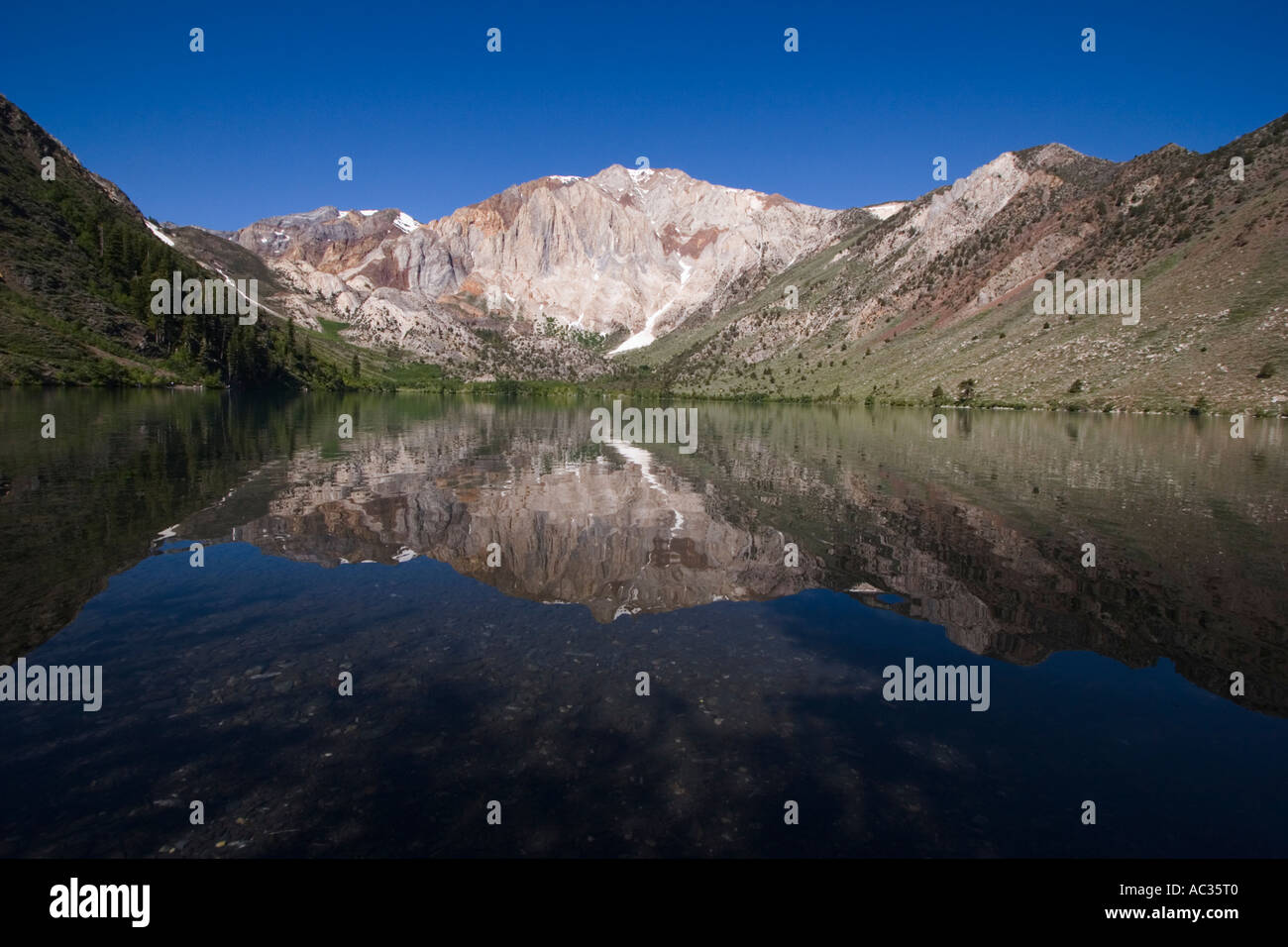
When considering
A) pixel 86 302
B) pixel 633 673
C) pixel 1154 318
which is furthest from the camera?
pixel 86 302

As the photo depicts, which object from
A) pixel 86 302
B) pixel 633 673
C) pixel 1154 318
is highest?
pixel 86 302

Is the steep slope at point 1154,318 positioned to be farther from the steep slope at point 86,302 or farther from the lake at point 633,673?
the steep slope at point 86,302

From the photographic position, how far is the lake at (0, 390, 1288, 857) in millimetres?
8664

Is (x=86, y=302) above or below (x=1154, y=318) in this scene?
above

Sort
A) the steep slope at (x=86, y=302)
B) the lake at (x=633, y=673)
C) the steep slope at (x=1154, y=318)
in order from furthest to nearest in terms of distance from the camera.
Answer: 1. the steep slope at (x=86, y=302)
2. the steep slope at (x=1154, y=318)
3. the lake at (x=633, y=673)

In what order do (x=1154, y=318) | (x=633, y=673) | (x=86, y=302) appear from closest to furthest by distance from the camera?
(x=633, y=673) → (x=1154, y=318) → (x=86, y=302)

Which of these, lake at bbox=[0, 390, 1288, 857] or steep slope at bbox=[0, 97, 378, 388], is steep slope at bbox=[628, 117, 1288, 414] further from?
steep slope at bbox=[0, 97, 378, 388]

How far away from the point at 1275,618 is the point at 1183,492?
862 inches

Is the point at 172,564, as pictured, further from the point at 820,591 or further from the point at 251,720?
the point at 820,591

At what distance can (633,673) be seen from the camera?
13328 mm

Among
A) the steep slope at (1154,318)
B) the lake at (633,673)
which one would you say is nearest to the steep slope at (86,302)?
the lake at (633,673)

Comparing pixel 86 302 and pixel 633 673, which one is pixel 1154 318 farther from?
pixel 86 302

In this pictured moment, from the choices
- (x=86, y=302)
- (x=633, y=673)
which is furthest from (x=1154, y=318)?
(x=86, y=302)

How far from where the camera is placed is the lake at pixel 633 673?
8.66 metres
